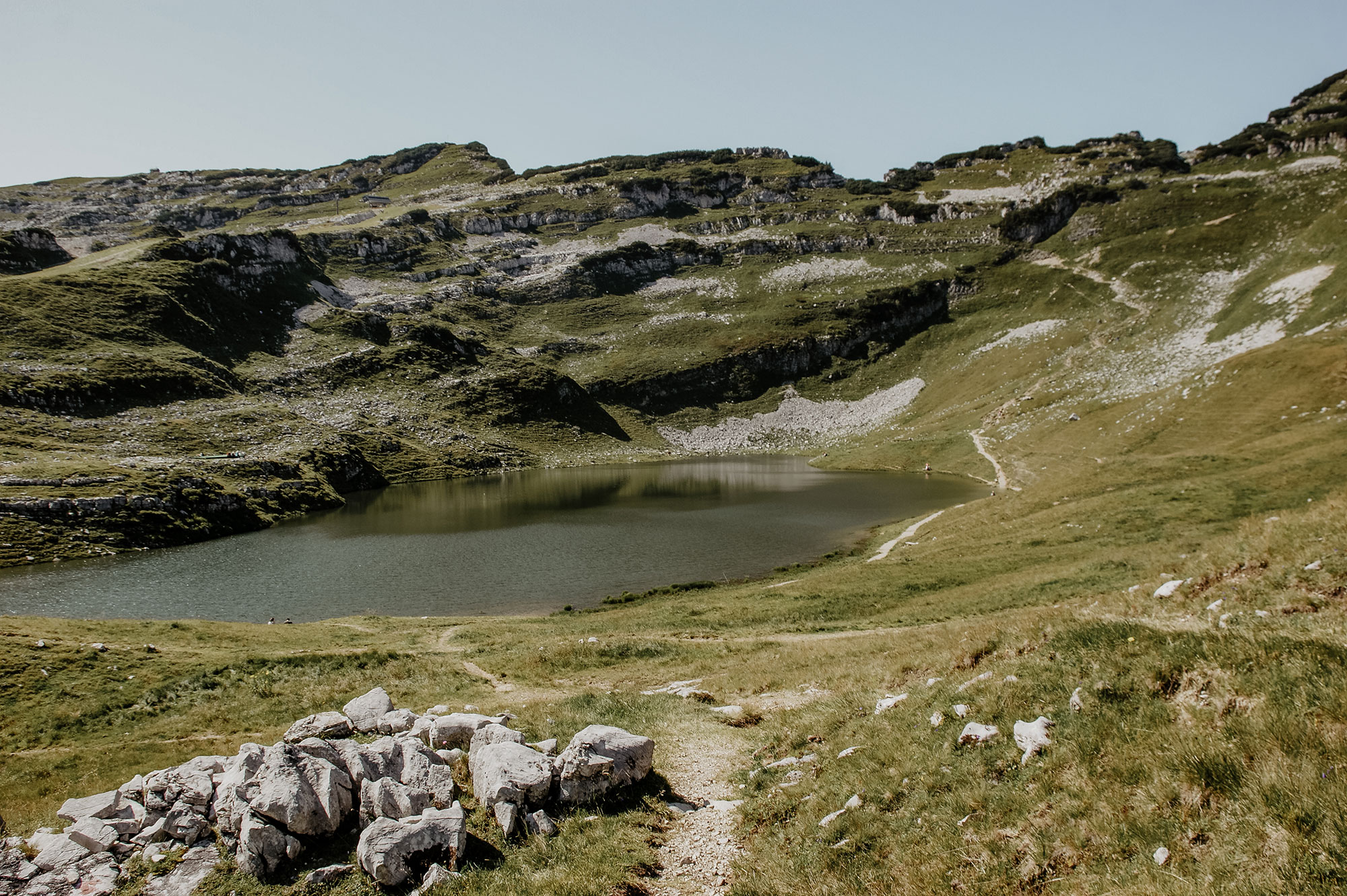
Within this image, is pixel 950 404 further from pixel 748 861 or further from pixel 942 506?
pixel 748 861

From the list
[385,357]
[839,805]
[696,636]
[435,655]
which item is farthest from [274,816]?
[385,357]

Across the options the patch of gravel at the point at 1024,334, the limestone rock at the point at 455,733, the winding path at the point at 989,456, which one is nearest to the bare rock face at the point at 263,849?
the limestone rock at the point at 455,733

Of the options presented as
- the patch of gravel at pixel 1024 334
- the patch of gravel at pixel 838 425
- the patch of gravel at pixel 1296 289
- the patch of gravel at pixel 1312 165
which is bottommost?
the patch of gravel at pixel 838 425

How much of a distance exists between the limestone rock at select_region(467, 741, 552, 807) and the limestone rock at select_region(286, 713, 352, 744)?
575cm

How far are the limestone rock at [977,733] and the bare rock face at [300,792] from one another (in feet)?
41.2

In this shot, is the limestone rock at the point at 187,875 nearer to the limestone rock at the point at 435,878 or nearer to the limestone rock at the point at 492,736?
the limestone rock at the point at 435,878

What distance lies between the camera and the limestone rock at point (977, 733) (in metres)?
11.5

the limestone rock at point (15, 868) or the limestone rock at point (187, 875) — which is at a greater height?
the limestone rock at point (15, 868)

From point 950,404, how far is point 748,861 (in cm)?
16040

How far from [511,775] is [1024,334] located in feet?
635

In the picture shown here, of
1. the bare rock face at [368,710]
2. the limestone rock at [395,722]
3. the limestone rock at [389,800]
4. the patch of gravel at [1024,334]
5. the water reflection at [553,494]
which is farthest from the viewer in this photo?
the patch of gravel at [1024,334]

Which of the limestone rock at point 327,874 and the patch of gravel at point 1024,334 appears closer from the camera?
the limestone rock at point 327,874

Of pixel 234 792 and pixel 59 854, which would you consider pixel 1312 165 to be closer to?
pixel 234 792

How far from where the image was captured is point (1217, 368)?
76.2 metres
